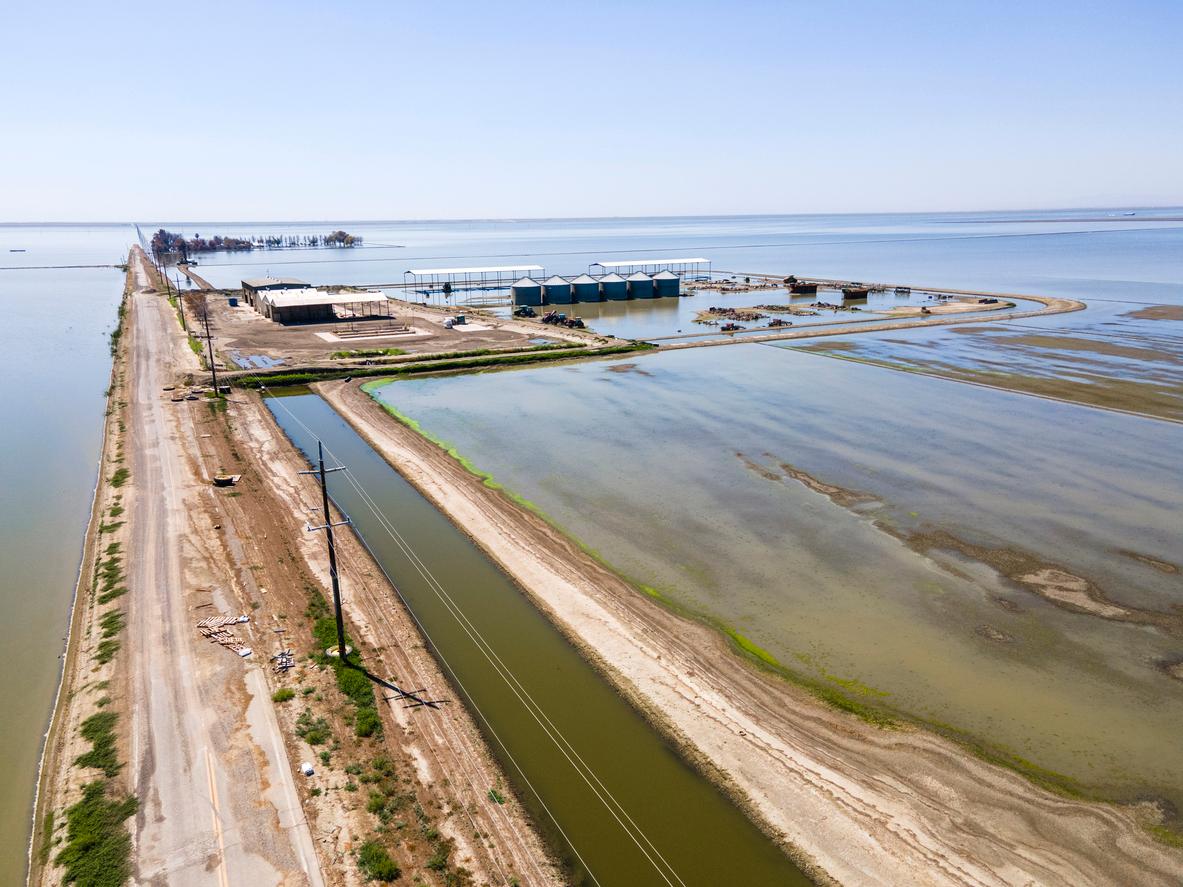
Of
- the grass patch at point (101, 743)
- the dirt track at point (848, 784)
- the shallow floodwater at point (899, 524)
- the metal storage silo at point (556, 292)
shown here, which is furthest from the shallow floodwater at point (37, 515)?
the metal storage silo at point (556, 292)

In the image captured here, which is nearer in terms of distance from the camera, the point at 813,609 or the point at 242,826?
the point at 242,826

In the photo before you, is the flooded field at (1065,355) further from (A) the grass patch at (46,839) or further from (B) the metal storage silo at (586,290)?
(A) the grass patch at (46,839)

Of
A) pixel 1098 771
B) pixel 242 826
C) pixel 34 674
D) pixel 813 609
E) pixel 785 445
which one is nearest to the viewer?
pixel 242 826

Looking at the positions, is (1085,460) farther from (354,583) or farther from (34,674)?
(34,674)

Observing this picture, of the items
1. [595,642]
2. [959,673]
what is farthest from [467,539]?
[959,673]

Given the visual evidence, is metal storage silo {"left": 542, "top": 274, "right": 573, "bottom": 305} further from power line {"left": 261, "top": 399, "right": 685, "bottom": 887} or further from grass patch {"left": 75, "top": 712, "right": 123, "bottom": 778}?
grass patch {"left": 75, "top": 712, "right": 123, "bottom": 778}
